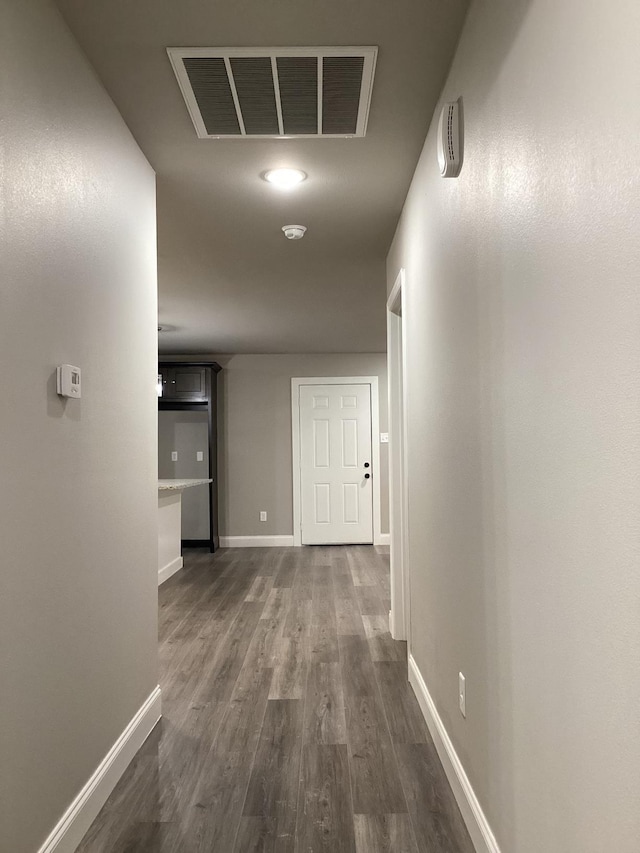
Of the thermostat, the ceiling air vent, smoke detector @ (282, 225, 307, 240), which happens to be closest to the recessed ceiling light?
the ceiling air vent

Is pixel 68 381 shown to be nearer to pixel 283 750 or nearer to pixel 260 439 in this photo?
pixel 283 750

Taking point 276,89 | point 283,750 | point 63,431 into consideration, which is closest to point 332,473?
point 283,750

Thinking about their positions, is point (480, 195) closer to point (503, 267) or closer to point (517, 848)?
point (503, 267)

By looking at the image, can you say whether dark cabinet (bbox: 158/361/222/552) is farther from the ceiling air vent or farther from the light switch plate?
the light switch plate

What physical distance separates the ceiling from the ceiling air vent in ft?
0.14

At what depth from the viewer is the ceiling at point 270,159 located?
1837 mm

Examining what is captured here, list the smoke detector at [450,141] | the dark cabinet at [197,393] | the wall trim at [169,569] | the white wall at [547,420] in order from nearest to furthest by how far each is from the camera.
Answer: the white wall at [547,420]
the smoke detector at [450,141]
the wall trim at [169,569]
the dark cabinet at [197,393]

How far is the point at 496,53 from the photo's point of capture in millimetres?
1539

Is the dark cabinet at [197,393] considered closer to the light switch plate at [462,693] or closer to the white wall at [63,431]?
the white wall at [63,431]

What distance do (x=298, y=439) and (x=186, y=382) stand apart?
1.50 m

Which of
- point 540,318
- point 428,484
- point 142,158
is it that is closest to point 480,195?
point 540,318

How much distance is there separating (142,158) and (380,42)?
1135 mm

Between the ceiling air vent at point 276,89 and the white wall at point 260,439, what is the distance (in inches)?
214

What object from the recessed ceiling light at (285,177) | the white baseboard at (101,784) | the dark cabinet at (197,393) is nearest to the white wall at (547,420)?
the recessed ceiling light at (285,177)
